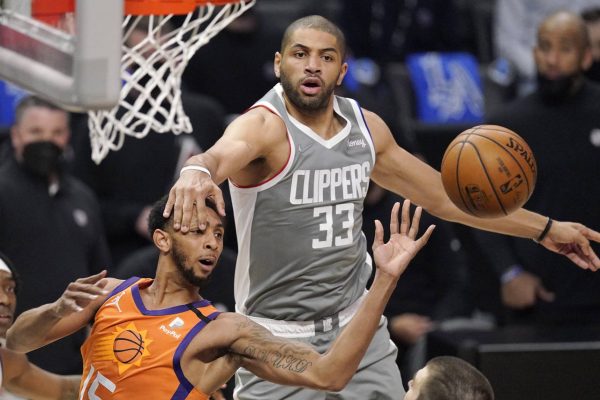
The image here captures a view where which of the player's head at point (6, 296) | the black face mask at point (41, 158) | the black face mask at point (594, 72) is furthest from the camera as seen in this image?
the black face mask at point (594, 72)

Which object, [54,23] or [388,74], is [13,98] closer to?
[388,74]

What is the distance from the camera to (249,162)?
4977 millimetres

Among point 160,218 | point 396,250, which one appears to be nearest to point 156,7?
point 160,218

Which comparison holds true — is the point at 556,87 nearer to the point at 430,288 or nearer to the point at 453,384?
the point at 430,288

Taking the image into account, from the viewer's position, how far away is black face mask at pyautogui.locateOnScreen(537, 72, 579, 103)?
24.3 ft

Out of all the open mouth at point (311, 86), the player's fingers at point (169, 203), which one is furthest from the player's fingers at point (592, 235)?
→ the player's fingers at point (169, 203)

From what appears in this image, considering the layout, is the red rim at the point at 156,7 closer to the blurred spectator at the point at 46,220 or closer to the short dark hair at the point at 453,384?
the blurred spectator at the point at 46,220

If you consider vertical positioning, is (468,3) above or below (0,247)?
above

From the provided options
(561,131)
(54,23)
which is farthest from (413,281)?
(54,23)

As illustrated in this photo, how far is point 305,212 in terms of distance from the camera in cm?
510

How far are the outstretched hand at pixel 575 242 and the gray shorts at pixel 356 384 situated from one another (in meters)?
0.83

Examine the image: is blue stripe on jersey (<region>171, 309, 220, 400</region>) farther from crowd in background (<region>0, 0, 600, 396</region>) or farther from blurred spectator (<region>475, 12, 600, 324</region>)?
blurred spectator (<region>475, 12, 600, 324</region>)

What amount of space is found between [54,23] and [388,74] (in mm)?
5574

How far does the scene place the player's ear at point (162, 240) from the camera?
4594 millimetres
